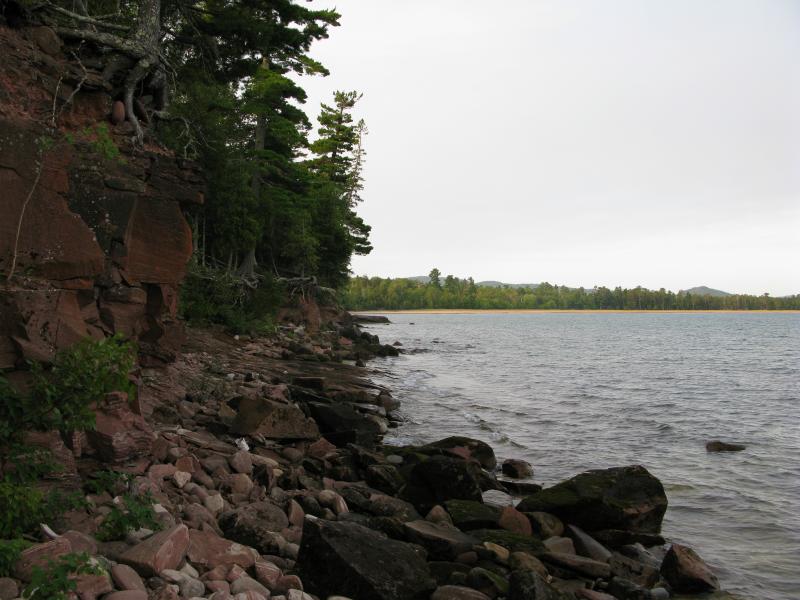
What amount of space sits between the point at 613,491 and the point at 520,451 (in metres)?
4.72

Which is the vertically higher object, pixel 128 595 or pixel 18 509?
pixel 18 509

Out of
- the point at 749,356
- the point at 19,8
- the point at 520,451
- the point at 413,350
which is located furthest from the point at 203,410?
the point at 749,356

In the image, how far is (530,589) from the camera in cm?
555

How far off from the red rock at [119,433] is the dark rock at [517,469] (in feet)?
24.0

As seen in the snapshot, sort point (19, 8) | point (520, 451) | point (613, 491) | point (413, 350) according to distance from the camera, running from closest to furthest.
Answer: point (19, 8)
point (613, 491)
point (520, 451)
point (413, 350)

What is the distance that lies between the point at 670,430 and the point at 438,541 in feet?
40.1

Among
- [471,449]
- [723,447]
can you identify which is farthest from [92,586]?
[723,447]

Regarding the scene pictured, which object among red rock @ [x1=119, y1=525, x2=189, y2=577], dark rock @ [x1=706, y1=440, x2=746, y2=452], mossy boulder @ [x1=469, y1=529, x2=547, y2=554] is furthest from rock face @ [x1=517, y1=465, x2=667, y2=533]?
dark rock @ [x1=706, y1=440, x2=746, y2=452]

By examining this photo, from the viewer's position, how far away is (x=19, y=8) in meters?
6.86

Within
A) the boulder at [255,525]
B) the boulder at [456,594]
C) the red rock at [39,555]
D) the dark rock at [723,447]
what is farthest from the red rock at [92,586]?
the dark rock at [723,447]

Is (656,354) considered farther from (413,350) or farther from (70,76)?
(70,76)

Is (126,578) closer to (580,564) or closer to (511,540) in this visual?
(511,540)

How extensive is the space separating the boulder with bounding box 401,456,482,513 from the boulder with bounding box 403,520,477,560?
1571 millimetres

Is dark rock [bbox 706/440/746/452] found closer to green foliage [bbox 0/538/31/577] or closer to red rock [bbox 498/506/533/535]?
red rock [bbox 498/506/533/535]
